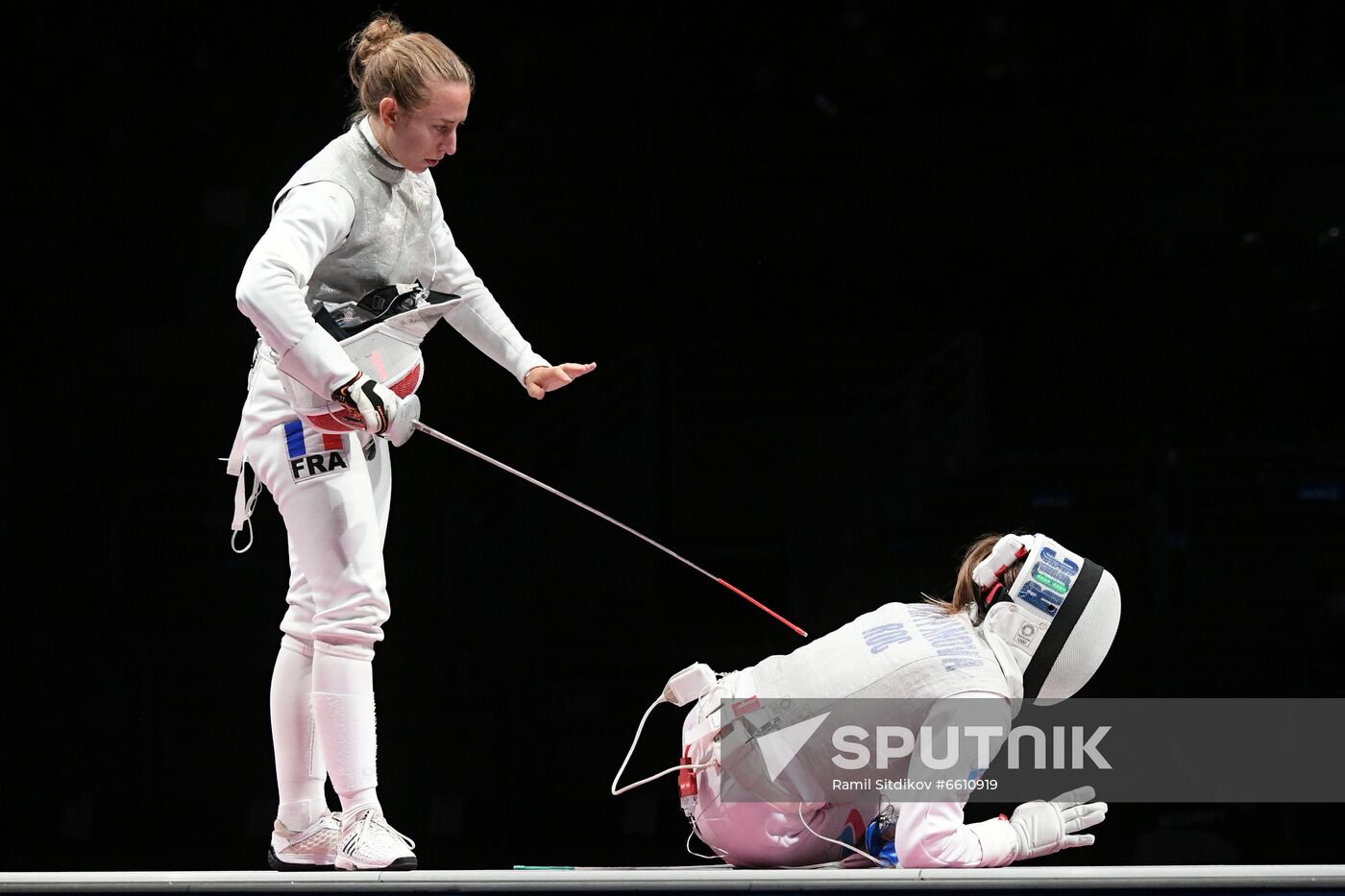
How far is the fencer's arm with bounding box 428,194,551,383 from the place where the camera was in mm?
2055

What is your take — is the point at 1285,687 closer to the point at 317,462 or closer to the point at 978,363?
the point at 978,363

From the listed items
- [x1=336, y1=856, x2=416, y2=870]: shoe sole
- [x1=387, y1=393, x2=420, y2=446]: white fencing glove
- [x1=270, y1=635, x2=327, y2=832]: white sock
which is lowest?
[x1=336, y1=856, x2=416, y2=870]: shoe sole

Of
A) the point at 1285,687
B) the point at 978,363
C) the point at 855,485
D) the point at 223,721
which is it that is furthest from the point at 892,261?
the point at 223,721

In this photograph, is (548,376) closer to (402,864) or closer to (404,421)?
(404,421)

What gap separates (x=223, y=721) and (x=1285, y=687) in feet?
8.01

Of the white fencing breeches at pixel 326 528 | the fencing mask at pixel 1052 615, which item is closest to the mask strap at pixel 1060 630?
the fencing mask at pixel 1052 615

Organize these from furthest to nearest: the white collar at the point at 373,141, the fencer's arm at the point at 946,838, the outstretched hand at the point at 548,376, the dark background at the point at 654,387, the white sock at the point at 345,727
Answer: the dark background at the point at 654,387 < the outstretched hand at the point at 548,376 < the white collar at the point at 373,141 < the white sock at the point at 345,727 < the fencer's arm at the point at 946,838

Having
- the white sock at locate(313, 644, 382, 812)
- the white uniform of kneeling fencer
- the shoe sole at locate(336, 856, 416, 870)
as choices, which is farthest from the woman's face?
the shoe sole at locate(336, 856, 416, 870)

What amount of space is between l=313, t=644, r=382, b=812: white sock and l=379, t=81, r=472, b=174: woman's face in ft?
2.13

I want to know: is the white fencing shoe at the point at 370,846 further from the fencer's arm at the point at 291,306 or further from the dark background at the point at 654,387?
the dark background at the point at 654,387

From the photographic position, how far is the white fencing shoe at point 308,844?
6.00 ft

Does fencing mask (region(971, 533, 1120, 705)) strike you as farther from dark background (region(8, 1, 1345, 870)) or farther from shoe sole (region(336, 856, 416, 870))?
dark background (region(8, 1, 1345, 870))

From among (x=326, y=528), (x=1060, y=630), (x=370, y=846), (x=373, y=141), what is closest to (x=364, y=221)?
(x=373, y=141)

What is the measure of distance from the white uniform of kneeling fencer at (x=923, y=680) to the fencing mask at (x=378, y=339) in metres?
0.55
